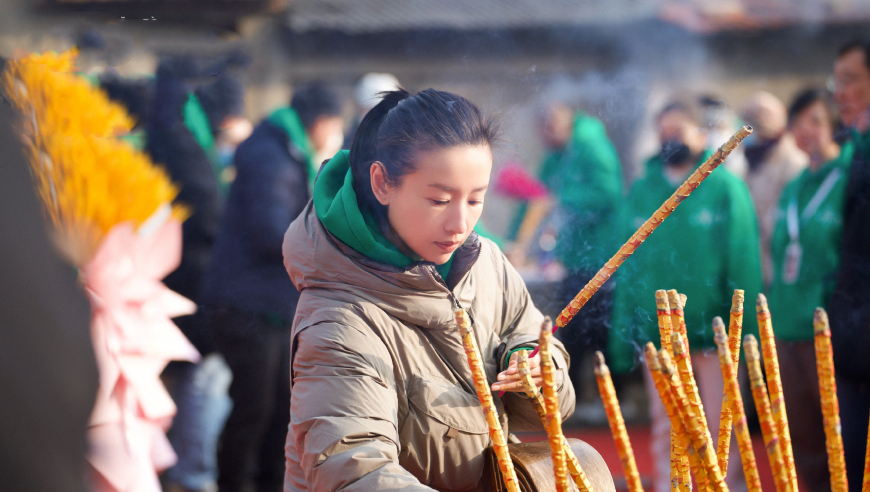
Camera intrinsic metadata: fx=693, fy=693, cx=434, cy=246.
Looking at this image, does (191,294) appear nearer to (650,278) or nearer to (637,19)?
(650,278)

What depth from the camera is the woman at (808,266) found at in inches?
103

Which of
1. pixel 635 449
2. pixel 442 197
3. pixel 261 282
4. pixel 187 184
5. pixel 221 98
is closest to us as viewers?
pixel 442 197

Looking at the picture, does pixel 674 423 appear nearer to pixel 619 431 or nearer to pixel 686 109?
pixel 619 431

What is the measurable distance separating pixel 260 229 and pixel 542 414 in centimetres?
173

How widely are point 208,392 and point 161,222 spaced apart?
76 cm

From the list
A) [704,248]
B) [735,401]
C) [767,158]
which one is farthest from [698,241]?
[735,401]

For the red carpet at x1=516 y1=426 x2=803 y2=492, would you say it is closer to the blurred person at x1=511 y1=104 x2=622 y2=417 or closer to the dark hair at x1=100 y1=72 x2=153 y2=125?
the blurred person at x1=511 y1=104 x2=622 y2=417

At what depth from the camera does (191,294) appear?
105 inches

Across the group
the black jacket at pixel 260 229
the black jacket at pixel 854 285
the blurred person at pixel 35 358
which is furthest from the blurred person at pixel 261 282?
the black jacket at pixel 854 285

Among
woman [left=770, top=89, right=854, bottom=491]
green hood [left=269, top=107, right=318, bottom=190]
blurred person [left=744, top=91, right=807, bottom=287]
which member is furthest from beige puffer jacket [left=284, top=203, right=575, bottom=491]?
blurred person [left=744, top=91, right=807, bottom=287]

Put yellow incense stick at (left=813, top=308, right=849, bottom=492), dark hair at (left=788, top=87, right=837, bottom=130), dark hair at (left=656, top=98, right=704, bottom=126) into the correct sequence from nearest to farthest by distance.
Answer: yellow incense stick at (left=813, top=308, right=849, bottom=492), dark hair at (left=656, top=98, right=704, bottom=126), dark hair at (left=788, top=87, right=837, bottom=130)

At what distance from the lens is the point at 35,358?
2.65 feet

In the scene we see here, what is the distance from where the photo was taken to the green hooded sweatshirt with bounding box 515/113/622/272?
2.35 meters

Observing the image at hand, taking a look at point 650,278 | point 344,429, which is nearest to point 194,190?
point 650,278
